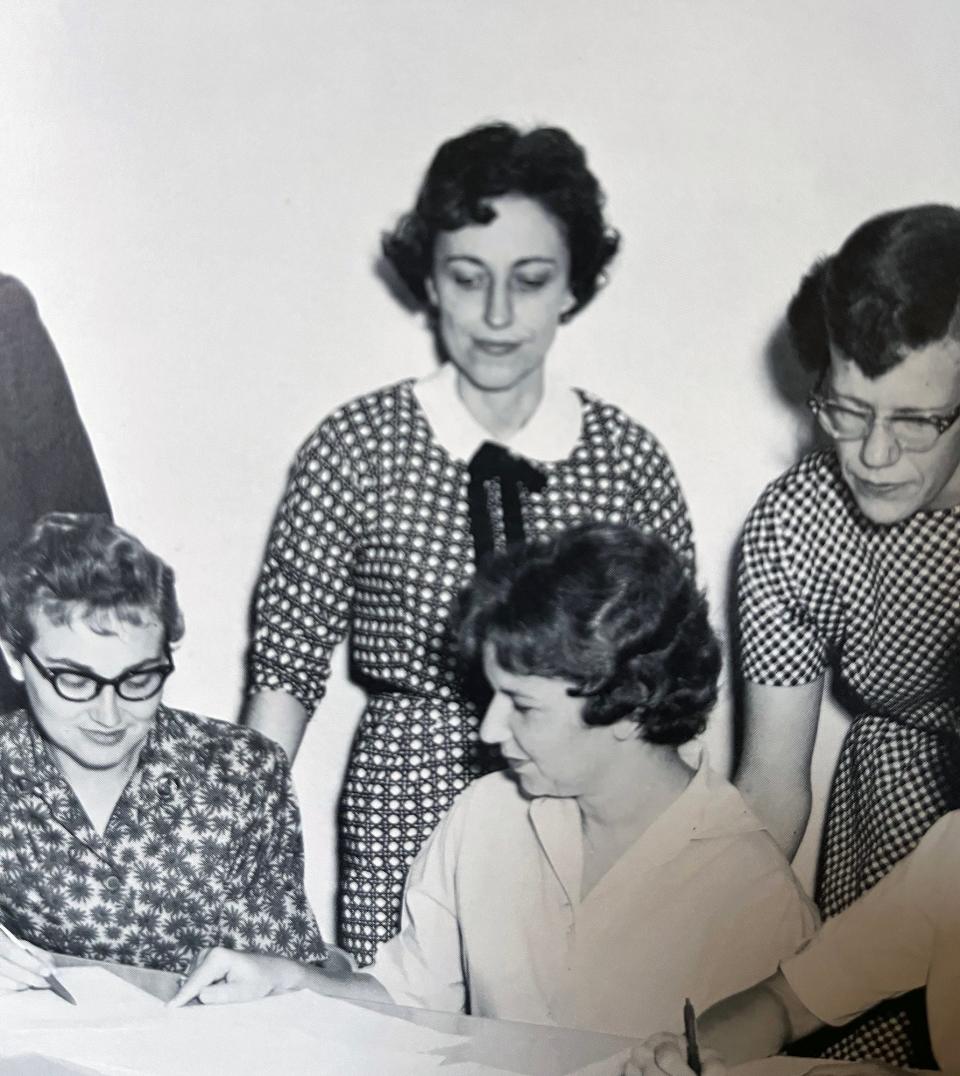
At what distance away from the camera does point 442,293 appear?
4.30ft

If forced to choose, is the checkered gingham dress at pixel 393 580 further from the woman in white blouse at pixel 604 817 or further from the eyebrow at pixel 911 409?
the eyebrow at pixel 911 409

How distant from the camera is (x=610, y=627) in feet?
4.05

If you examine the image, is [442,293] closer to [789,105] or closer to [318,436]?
[318,436]

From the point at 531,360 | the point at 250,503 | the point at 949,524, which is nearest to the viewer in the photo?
the point at 949,524

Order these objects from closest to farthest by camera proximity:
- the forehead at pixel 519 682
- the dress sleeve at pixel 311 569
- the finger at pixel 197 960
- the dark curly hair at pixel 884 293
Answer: the dark curly hair at pixel 884 293 → the forehead at pixel 519 682 → the dress sleeve at pixel 311 569 → the finger at pixel 197 960

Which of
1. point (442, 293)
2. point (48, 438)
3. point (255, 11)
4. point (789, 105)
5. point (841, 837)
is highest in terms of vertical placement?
point (255, 11)

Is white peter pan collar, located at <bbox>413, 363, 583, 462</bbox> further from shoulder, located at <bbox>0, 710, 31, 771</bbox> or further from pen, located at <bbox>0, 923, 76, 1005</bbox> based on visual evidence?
pen, located at <bbox>0, 923, 76, 1005</bbox>

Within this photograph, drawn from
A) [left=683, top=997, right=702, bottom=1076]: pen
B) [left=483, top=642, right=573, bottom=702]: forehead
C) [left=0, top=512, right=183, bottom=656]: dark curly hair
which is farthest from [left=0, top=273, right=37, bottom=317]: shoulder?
[left=683, top=997, right=702, bottom=1076]: pen

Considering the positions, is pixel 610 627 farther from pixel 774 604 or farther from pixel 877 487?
pixel 877 487

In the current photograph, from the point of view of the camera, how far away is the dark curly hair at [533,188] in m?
1.26

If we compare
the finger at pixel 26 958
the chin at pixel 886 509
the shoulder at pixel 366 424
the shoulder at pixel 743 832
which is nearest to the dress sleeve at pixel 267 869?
the finger at pixel 26 958

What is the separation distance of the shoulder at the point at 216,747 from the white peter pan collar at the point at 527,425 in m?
0.39

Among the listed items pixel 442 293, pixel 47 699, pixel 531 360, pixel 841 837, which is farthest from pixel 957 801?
pixel 47 699

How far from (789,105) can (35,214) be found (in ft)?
2.70
